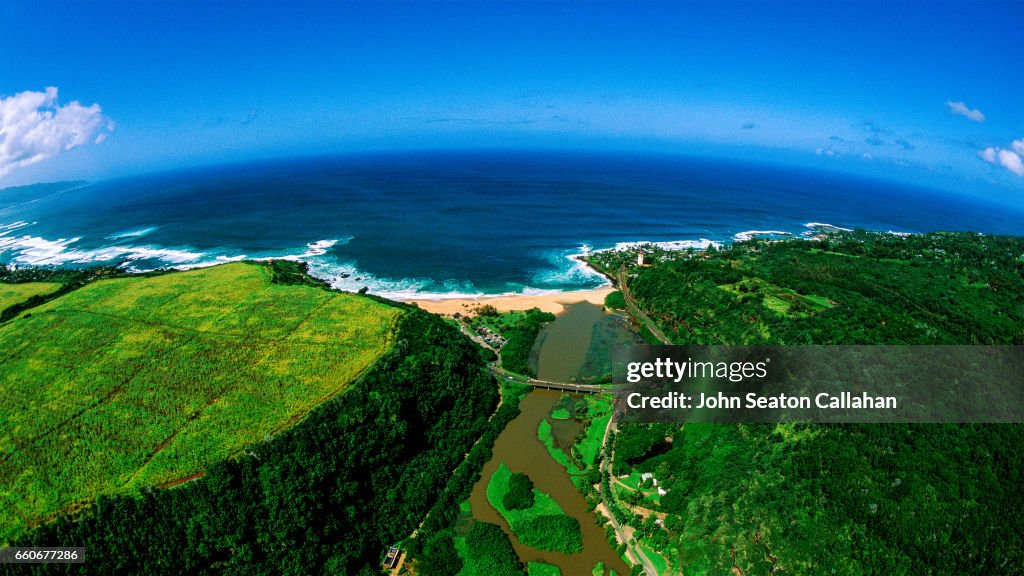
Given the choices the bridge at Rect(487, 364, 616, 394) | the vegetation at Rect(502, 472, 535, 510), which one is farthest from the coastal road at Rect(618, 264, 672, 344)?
the vegetation at Rect(502, 472, 535, 510)

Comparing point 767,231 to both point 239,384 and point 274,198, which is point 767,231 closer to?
point 239,384

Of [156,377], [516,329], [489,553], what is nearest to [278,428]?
[156,377]

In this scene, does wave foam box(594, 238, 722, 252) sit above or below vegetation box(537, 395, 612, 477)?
above

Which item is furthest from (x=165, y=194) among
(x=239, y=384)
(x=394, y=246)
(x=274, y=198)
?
(x=239, y=384)

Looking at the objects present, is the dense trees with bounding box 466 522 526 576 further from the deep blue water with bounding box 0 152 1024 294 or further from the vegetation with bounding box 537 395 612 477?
the deep blue water with bounding box 0 152 1024 294

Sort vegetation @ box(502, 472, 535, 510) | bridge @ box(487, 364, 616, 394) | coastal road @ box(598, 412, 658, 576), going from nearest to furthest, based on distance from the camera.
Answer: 1. coastal road @ box(598, 412, 658, 576)
2. vegetation @ box(502, 472, 535, 510)
3. bridge @ box(487, 364, 616, 394)

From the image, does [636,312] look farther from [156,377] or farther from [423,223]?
[423,223]

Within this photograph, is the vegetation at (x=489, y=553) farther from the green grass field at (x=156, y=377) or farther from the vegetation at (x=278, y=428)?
the green grass field at (x=156, y=377)
